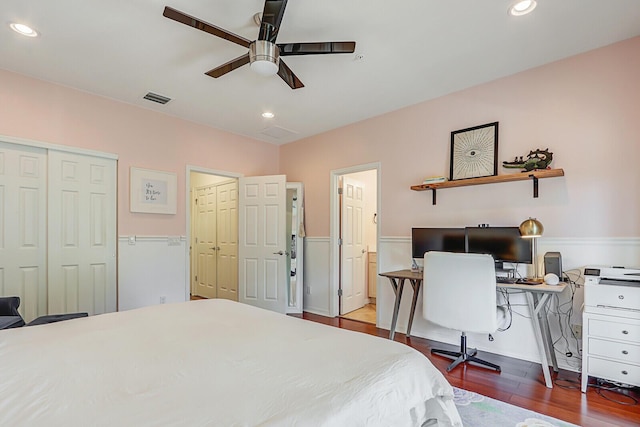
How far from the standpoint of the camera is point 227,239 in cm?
535

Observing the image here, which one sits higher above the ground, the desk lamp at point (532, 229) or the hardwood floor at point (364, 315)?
the desk lamp at point (532, 229)

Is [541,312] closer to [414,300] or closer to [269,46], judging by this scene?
[414,300]

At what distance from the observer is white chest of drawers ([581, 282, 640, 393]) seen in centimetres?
215

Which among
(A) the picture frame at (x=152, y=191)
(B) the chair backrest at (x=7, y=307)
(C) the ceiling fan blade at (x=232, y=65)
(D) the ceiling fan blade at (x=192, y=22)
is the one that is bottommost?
(B) the chair backrest at (x=7, y=307)

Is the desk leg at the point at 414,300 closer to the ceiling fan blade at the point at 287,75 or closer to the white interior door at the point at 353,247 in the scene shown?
the white interior door at the point at 353,247

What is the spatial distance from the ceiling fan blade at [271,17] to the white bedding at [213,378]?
171 cm

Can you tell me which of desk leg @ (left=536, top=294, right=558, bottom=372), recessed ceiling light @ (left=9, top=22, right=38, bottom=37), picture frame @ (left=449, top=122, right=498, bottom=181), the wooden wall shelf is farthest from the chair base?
recessed ceiling light @ (left=9, top=22, right=38, bottom=37)

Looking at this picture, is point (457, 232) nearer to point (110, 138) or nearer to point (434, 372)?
point (434, 372)

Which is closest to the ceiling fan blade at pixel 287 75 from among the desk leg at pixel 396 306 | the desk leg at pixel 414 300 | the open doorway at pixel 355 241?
the open doorway at pixel 355 241

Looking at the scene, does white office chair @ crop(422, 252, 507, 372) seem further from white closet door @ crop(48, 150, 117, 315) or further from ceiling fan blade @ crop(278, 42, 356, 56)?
white closet door @ crop(48, 150, 117, 315)

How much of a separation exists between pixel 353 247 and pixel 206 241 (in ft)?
8.72

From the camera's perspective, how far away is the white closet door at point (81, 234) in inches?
126

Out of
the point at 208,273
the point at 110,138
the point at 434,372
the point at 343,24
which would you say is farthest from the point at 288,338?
the point at 208,273

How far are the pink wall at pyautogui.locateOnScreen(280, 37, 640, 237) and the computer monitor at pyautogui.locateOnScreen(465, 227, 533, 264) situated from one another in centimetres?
18
